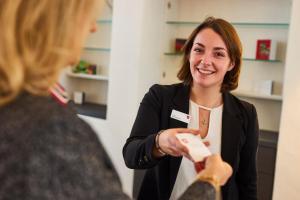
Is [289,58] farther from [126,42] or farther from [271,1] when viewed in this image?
[126,42]

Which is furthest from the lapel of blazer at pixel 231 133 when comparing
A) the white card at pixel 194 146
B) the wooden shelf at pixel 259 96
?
the wooden shelf at pixel 259 96

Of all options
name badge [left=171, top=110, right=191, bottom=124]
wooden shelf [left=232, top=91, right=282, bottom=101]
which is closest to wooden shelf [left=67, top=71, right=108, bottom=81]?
wooden shelf [left=232, top=91, right=282, bottom=101]

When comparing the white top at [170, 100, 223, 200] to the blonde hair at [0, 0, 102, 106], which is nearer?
the blonde hair at [0, 0, 102, 106]

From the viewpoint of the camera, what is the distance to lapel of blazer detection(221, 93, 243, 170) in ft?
5.10

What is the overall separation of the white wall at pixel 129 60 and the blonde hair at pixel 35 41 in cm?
249

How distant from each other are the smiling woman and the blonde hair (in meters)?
0.79

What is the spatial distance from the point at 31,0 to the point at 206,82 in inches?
43.0

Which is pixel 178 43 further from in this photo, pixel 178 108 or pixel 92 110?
pixel 178 108

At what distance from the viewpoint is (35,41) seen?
66cm

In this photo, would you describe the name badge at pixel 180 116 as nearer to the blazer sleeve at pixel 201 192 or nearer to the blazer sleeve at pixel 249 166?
the blazer sleeve at pixel 249 166

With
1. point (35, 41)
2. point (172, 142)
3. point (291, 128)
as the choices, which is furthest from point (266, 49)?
point (35, 41)

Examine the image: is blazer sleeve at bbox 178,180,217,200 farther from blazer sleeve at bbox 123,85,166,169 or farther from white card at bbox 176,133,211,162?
blazer sleeve at bbox 123,85,166,169

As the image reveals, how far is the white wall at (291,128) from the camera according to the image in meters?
2.61

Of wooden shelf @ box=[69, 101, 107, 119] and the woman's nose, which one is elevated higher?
the woman's nose
